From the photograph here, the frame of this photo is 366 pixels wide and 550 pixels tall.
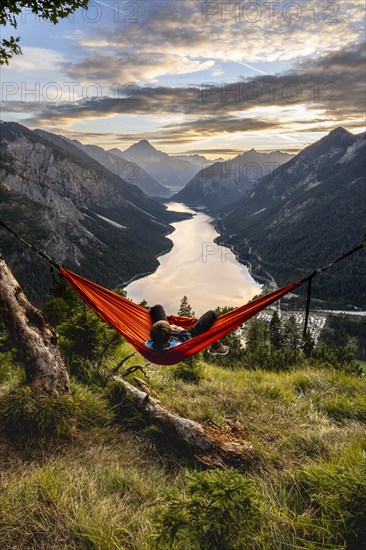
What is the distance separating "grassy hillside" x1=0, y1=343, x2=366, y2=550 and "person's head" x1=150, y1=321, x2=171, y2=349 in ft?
2.23

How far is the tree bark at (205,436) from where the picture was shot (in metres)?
4.01

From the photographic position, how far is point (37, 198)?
168 metres

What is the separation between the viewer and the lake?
126m

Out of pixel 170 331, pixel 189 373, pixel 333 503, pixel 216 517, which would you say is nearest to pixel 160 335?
pixel 170 331

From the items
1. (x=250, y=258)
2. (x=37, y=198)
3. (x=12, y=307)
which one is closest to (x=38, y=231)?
(x=37, y=198)

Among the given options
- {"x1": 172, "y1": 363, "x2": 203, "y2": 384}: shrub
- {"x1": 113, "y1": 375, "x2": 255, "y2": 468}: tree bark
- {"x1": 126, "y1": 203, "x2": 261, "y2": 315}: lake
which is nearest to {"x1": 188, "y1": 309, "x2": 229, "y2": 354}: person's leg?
{"x1": 172, "y1": 363, "x2": 203, "y2": 384}: shrub

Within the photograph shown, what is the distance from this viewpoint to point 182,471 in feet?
13.0

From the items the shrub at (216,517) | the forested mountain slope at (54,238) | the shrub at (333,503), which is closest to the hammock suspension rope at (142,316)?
the shrub at (333,503)

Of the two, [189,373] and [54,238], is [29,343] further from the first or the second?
[54,238]

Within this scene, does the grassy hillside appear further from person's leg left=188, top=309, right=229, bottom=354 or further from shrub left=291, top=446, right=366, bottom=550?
person's leg left=188, top=309, right=229, bottom=354

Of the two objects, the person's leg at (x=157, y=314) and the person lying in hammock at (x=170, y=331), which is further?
the person's leg at (x=157, y=314)

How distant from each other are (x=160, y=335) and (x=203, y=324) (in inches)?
42.2

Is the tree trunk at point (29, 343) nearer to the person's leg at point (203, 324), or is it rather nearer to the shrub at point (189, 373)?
the shrub at point (189, 373)

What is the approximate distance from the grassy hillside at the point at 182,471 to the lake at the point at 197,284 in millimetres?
106556
